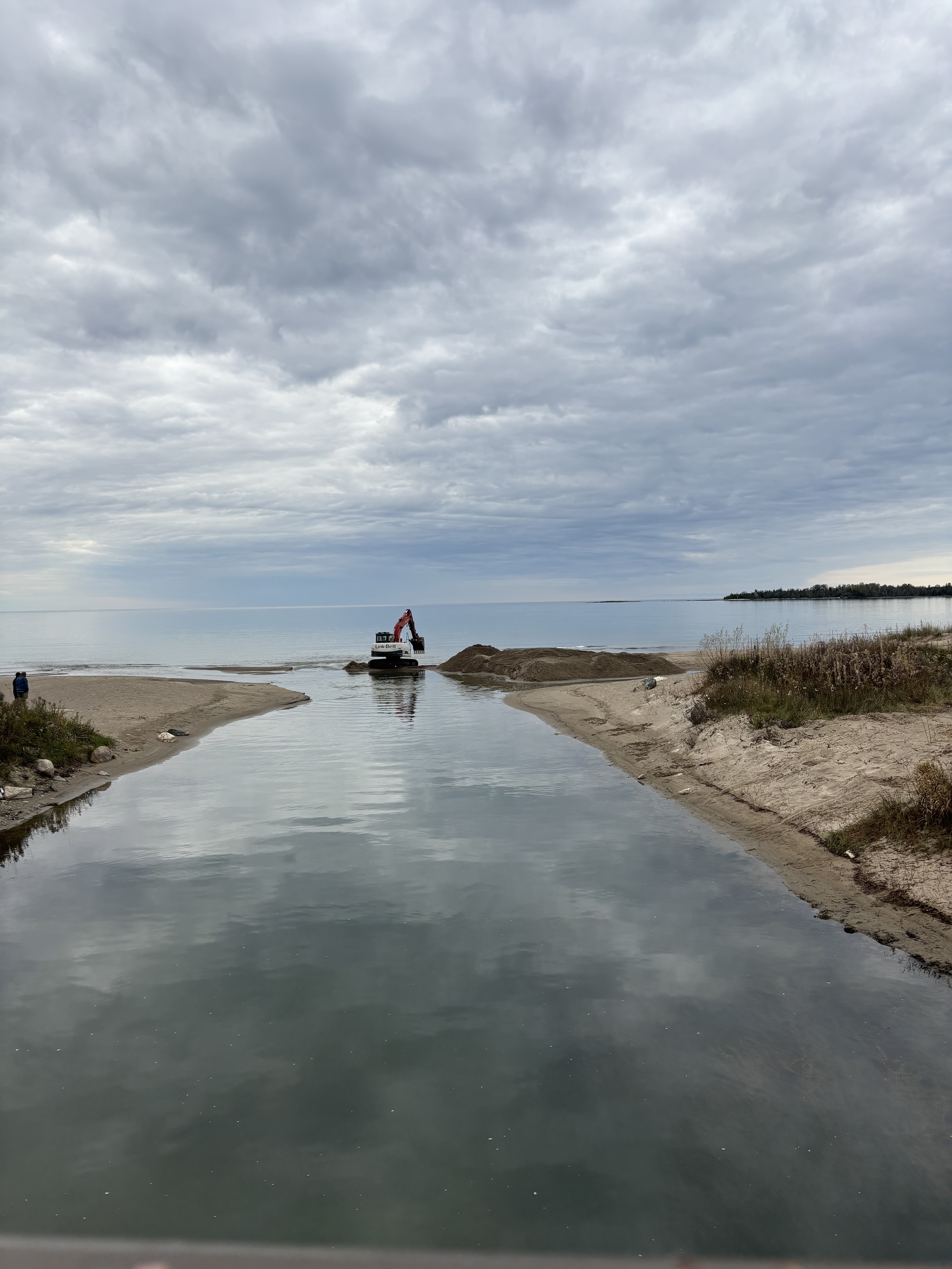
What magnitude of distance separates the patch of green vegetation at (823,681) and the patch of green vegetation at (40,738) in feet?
53.2

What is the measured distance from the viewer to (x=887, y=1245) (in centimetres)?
439

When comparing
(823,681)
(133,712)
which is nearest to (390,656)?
(133,712)

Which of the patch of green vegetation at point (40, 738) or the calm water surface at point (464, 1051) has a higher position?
the patch of green vegetation at point (40, 738)

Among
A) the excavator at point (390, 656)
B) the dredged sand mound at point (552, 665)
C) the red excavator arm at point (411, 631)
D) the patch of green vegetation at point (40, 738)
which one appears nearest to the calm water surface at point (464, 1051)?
the patch of green vegetation at point (40, 738)

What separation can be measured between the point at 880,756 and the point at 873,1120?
927 cm

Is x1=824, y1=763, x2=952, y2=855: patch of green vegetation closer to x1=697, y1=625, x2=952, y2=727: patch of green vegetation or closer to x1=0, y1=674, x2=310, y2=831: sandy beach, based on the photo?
x1=697, y1=625, x2=952, y2=727: patch of green vegetation

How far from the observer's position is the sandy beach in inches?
640

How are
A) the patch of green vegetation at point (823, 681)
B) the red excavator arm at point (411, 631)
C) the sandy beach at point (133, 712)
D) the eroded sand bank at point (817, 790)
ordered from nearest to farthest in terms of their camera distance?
the eroded sand bank at point (817, 790) → the sandy beach at point (133, 712) → the patch of green vegetation at point (823, 681) → the red excavator arm at point (411, 631)

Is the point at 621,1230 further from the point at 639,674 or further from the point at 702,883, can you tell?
the point at 639,674

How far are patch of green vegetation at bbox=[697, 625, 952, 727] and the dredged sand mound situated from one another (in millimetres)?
21593

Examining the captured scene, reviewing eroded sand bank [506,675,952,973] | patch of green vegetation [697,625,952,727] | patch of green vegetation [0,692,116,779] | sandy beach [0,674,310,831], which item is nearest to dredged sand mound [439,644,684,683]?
sandy beach [0,674,310,831]

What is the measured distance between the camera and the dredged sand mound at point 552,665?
147ft

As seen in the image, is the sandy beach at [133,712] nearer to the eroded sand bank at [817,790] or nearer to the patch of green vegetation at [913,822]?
the eroded sand bank at [817,790]

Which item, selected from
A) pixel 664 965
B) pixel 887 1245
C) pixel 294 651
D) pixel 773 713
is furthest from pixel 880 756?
pixel 294 651
